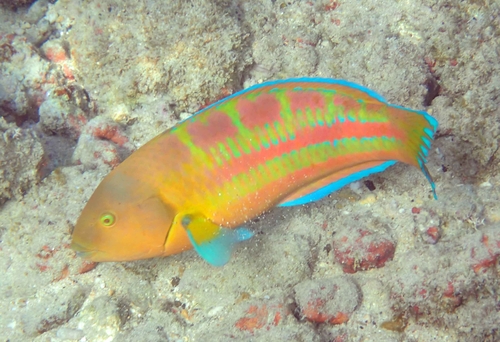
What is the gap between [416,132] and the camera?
256cm

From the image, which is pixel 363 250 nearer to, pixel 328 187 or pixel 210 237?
pixel 328 187

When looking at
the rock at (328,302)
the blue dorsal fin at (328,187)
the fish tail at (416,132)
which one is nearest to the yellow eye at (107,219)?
the blue dorsal fin at (328,187)

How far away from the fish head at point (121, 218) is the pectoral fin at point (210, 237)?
18cm

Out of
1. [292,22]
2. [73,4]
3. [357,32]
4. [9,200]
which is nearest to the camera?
[9,200]

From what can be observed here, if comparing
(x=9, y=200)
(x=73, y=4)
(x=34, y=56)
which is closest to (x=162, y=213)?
(x=9, y=200)

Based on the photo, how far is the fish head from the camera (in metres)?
2.67

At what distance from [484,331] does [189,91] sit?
3443 millimetres

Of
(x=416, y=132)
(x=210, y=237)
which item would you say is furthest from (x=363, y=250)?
(x=210, y=237)

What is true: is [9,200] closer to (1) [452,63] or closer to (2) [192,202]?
(2) [192,202]

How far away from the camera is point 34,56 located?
458 cm

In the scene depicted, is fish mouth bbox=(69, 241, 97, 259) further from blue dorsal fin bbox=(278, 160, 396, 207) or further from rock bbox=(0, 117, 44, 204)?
blue dorsal fin bbox=(278, 160, 396, 207)

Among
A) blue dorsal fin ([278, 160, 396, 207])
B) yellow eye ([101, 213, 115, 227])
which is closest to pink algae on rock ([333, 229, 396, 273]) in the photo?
blue dorsal fin ([278, 160, 396, 207])

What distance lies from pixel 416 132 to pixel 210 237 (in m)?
1.64

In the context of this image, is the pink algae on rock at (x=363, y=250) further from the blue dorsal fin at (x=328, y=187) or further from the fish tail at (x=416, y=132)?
the fish tail at (x=416, y=132)
